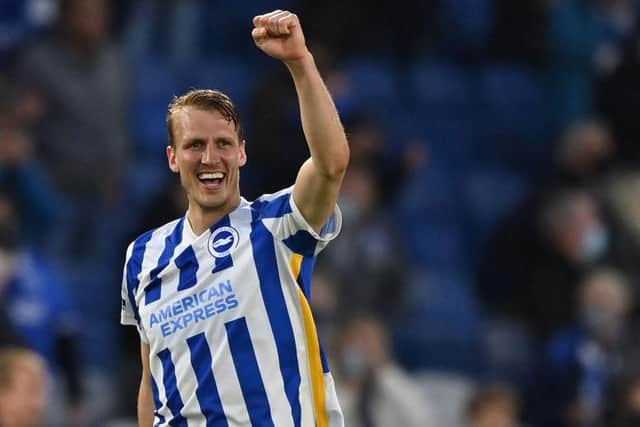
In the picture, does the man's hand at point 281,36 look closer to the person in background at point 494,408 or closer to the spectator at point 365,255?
the person in background at point 494,408

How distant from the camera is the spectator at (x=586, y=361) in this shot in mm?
9336

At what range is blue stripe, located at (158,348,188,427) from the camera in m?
4.41

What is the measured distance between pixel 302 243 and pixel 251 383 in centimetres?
41

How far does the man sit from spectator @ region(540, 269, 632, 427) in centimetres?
512

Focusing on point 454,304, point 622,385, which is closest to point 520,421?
point 622,385

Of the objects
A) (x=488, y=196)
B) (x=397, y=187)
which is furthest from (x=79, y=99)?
(x=488, y=196)

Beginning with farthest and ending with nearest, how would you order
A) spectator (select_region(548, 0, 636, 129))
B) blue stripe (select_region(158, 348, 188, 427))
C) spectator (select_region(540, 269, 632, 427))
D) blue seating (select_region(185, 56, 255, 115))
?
spectator (select_region(548, 0, 636, 129))
blue seating (select_region(185, 56, 255, 115))
spectator (select_region(540, 269, 632, 427))
blue stripe (select_region(158, 348, 188, 427))

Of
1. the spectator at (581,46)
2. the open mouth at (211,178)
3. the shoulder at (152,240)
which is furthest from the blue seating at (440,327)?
the open mouth at (211,178)

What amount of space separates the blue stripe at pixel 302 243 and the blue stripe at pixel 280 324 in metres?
0.06

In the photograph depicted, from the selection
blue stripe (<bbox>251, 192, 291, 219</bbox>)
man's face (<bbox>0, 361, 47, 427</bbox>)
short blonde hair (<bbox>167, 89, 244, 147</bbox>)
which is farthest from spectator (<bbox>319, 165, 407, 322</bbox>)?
short blonde hair (<bbox>167, 89, 244, 147</bbox>)

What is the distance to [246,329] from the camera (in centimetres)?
434

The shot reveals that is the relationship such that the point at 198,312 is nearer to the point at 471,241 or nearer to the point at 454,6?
the point at 471,241

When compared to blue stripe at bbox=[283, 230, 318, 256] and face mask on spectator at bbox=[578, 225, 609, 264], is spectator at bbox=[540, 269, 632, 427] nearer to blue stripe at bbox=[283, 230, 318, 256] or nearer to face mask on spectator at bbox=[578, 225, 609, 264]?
face mask on spectator at bbox=[578, 225, 609, 264]

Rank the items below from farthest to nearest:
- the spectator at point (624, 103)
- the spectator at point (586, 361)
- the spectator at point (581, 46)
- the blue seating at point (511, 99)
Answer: the blue seating at point (511, 99)
the spectator at point (581, 46)
the spectator at point (624, 103)
the spectator at point (586, 361)
